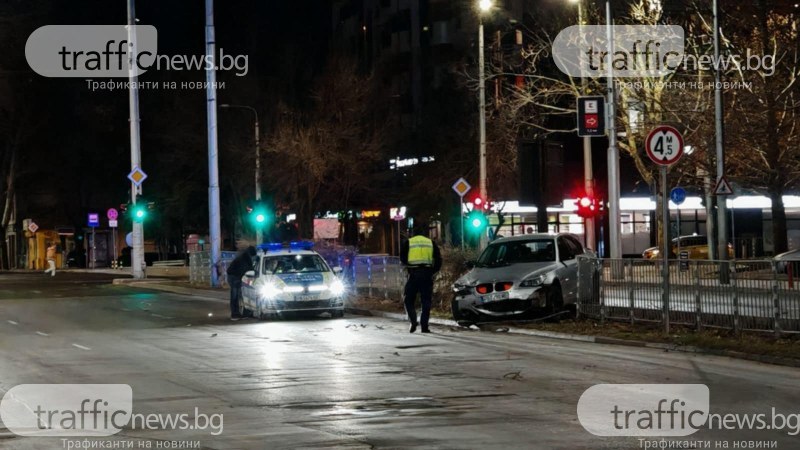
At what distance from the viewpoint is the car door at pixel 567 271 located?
21.0 meters

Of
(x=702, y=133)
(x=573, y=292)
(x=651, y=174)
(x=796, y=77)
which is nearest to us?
(x=573, y=292)

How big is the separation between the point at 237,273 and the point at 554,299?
778 centimetres

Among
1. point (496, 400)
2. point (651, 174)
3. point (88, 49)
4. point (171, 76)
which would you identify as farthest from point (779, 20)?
point (171, 76)

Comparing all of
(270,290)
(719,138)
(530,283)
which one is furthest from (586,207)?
(530,283)

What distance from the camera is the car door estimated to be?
20969mm

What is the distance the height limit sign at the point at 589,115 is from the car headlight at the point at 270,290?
8601 mm

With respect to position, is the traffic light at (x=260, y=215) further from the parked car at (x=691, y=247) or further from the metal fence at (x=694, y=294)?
the metal fence at (x=694, y=294)

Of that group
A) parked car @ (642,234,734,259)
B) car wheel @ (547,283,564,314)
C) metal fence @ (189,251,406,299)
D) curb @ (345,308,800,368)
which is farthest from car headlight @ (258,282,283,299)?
parked car @ (642,234,734,259)

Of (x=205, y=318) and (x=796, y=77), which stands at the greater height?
(x=796, y=77)

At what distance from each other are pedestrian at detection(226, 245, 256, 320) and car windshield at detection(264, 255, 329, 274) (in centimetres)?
67

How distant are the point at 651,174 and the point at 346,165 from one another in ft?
45.3

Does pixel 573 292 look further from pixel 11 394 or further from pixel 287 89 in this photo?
pixel 287 89

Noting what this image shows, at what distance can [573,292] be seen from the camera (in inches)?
832

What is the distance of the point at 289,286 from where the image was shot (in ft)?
78.4
